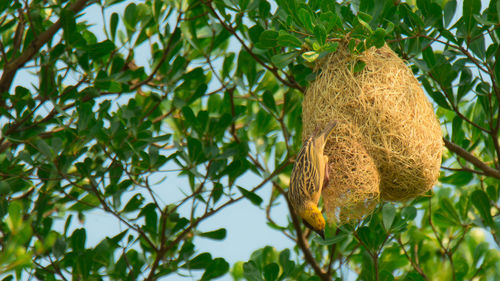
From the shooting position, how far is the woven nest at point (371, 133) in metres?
2.53

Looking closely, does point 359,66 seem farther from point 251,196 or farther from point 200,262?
point 200,262

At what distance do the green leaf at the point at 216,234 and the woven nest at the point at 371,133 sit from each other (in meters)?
0.83

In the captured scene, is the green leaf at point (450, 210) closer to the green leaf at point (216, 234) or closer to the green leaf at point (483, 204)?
the green leaf at point (483, 204)

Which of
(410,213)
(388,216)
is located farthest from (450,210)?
(388,216)

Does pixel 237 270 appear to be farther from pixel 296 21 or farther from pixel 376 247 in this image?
pixel 296 21

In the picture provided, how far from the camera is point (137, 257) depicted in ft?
10.5

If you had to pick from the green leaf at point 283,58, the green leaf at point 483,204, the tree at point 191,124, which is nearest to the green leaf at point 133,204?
the tree at point 191,124

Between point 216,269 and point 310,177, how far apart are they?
1.04 m

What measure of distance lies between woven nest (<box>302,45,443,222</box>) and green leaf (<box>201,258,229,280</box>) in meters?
0.84

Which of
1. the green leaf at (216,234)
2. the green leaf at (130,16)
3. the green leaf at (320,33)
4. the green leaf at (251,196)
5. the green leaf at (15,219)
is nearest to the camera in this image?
the green leaf at (15,219)

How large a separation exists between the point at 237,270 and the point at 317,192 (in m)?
1.96

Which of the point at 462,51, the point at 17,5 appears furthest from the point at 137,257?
the point at 462,51

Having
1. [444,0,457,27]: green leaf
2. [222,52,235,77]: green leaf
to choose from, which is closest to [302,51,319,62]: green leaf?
[444,0,457,27]: green leaf

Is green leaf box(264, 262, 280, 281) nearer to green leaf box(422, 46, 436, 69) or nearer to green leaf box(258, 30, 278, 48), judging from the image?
green leaf box(258, 30, 278, 48)
